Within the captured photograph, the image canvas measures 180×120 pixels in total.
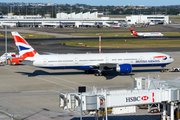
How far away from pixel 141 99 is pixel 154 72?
38581 millimetres

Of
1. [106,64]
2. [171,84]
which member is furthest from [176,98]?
[106,64]

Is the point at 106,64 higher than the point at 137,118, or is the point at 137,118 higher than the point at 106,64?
the point at 106,64

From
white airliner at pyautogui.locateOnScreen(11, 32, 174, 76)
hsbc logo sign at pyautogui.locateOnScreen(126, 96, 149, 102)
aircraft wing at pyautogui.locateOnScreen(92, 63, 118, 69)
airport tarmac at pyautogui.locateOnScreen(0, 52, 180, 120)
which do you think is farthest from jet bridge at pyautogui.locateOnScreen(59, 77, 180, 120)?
aircraft wing at pyautogui.locateOnScreen(92, 63, 118, 69)

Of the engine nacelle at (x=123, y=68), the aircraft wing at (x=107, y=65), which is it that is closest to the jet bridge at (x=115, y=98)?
the engine nacelle at (x=123, y=68)

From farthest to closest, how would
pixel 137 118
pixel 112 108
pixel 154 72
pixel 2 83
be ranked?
1. pixel 154 72
2. pixel 2 83
3. pixel 137 118
4. pixel 112 108

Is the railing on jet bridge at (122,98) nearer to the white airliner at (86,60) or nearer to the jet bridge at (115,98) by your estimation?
the jet bridge at (115,98)

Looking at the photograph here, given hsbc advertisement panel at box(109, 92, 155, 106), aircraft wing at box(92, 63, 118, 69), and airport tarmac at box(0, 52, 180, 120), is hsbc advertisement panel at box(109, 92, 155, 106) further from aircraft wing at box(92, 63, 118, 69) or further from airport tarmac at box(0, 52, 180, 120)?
aircraft wing at box(92, 63, 118, 69)

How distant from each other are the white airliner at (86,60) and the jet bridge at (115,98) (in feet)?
89.0

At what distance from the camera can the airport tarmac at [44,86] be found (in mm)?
35500

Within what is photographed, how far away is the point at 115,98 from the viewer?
26.5m

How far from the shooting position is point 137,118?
33875 millimetres

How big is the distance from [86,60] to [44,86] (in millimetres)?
12299

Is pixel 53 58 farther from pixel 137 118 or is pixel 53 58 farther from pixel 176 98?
pixel 176 98

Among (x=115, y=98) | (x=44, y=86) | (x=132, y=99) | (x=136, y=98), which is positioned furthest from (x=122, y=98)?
(x=44, y=86)
